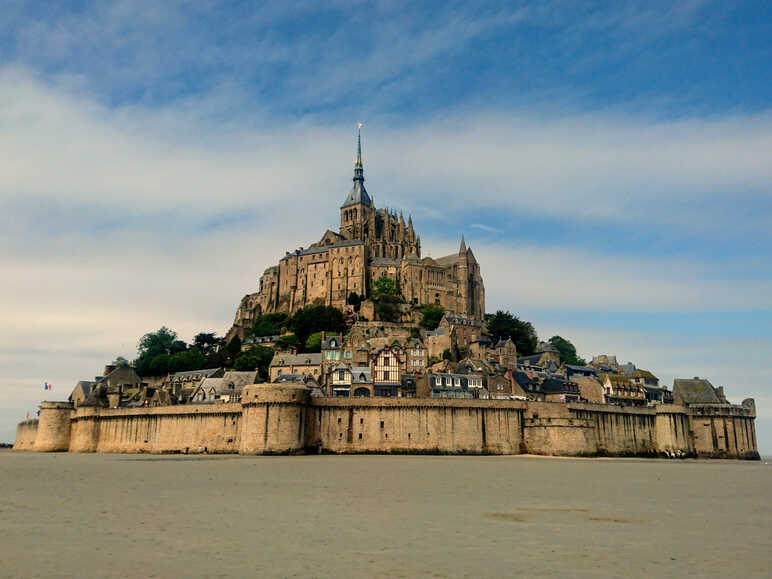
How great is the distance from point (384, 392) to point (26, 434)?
160 ft

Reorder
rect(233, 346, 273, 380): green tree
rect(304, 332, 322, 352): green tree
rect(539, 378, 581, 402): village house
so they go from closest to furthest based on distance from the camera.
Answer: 1. rect(539, 378, 581, 402): village house
2. rect(233, 346, 273, 380): green tree
3. rect(304, 332, 322, 352): green tree

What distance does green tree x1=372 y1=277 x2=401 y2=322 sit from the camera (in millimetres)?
117062

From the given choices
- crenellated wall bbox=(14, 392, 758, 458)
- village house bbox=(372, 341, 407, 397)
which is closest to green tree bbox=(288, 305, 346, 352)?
village house bbox=(372, 341, 407, 397)

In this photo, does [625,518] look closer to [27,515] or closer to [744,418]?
[27,515]

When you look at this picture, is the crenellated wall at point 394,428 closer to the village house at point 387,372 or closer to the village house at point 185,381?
the village house at point 387,372

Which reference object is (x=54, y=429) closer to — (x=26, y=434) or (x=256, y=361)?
(x=26, y=434)

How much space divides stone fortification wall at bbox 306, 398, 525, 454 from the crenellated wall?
88 mm

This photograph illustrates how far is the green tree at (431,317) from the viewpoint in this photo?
113m

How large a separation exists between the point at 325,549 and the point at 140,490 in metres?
15.8

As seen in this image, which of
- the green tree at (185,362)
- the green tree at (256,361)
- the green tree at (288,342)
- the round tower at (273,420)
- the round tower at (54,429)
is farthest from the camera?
the green tree at (288,342)

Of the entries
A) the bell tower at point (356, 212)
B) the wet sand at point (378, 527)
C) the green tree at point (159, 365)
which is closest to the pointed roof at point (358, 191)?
the bell tower at point (356, 212)

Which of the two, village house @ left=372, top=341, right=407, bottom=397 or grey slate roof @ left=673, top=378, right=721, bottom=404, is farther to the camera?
grey slate roof @ left=673, top=378, right=721, bottom=404

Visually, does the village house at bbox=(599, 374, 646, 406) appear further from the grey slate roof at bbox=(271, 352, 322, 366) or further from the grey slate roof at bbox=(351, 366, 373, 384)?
the grey slate roof at bbox=(271, 352, 322, 366)

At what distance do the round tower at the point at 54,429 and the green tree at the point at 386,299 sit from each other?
176 feet
